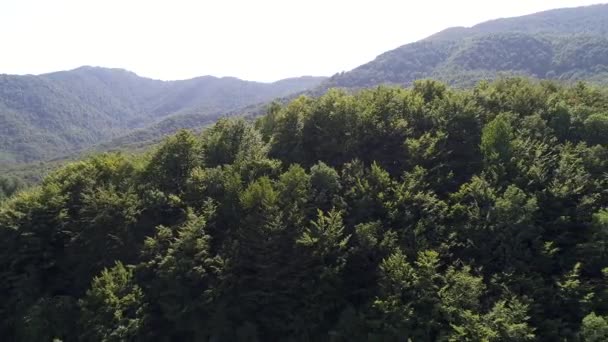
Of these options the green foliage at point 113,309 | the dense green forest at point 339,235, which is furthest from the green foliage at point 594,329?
the green foliage at point 113,309

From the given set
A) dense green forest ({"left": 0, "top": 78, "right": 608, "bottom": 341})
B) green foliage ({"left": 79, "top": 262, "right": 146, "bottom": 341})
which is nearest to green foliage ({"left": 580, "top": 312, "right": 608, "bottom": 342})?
dense green forest ({"left": 0, "top": 78, "right": 608, "bottom": 341})

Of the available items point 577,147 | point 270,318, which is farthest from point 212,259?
point 577,147

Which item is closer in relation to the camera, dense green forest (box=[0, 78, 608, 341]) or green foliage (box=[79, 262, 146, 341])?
dense green forest (box=[0, 78, 608, 341])

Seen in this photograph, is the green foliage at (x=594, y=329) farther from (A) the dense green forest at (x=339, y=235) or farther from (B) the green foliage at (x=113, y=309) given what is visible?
(B) the green foliage at (x=113, y=309)

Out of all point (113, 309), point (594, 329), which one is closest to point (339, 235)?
point (594, 329)

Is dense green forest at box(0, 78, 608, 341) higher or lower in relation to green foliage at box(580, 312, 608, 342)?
higher

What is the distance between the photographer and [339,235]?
38.1m

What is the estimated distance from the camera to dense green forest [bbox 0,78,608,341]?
33.6 m

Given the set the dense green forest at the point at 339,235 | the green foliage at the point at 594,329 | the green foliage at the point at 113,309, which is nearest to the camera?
the green foliage at the point at 594,329

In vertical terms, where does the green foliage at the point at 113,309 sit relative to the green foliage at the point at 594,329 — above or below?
above

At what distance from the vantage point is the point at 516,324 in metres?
30.0

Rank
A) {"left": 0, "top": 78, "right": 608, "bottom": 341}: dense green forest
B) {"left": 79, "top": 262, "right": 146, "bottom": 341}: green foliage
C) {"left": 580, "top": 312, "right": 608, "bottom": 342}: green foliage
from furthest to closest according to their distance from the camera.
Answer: {"left": 79, "top": 262, "right": 146, "bottom": 341}: green foliage → {"left": 0, "top": 78, "right": 608, "bottom": 341}: dense green forest → {"left": 580, "top": 312, "right": 608, "bottom": 342}: green foliage

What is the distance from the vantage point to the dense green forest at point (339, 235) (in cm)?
3359

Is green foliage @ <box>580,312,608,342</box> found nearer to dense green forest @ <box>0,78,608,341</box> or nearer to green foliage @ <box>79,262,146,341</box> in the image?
dense green forest @ <box>0,78,608,341</box>
